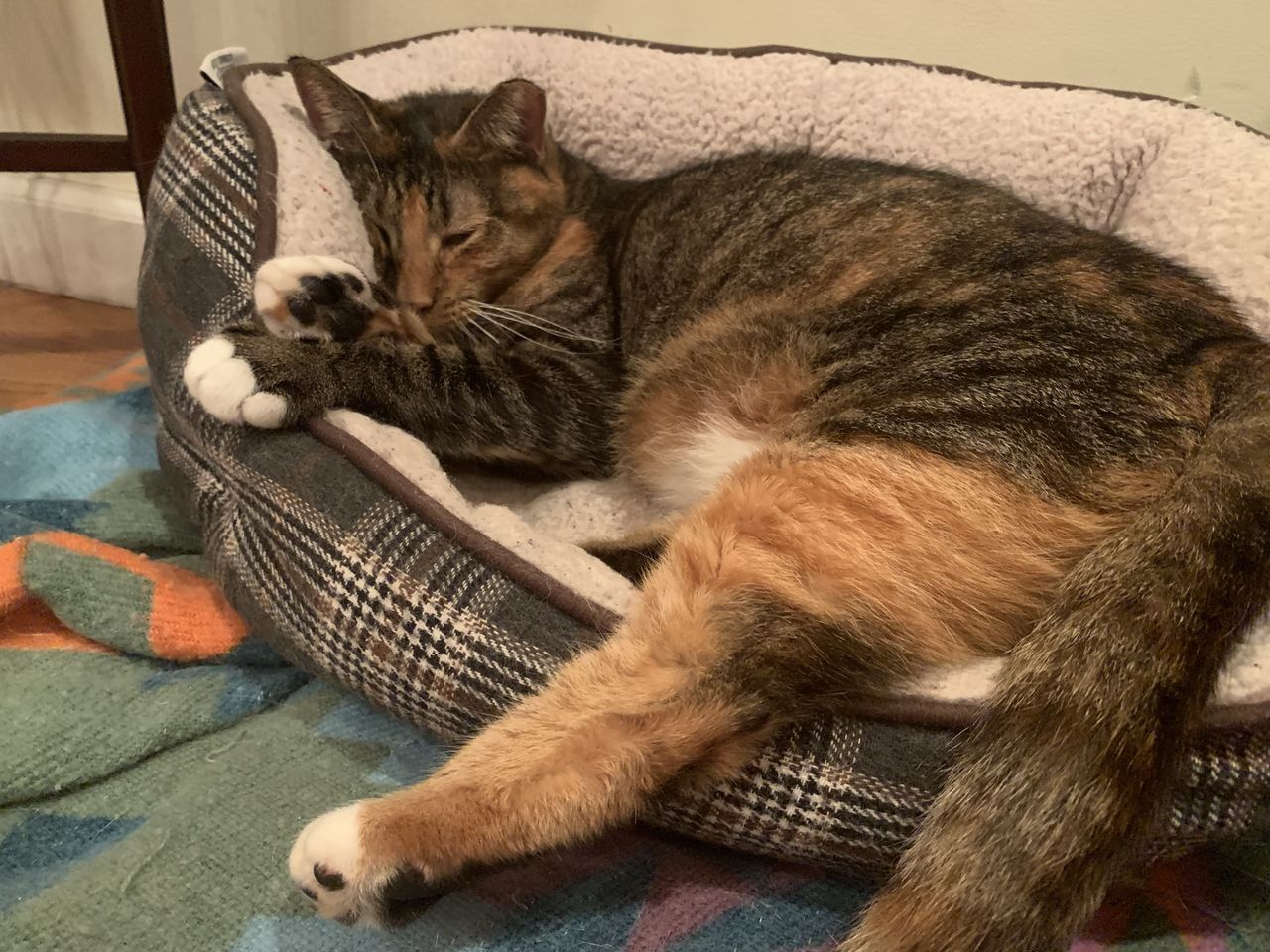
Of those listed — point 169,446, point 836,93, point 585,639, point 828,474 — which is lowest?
point 169,446

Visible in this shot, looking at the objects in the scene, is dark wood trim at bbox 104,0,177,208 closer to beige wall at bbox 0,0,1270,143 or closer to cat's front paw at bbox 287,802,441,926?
beige wall at bbox 0,0,1270,143

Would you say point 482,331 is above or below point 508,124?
below

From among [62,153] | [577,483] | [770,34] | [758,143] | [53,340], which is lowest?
[53,340]

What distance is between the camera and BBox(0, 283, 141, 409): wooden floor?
80.6 inches

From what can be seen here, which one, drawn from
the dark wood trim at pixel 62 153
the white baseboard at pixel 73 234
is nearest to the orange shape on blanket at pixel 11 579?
the dark wood trim at pixel 62 153

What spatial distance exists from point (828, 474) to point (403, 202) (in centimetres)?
86

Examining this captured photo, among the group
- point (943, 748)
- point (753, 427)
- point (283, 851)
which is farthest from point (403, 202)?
point (943, 748)

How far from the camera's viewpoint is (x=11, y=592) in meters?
1.28

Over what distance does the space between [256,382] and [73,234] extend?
1.57 meters

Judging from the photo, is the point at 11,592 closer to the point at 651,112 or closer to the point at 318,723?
the point at 318,723

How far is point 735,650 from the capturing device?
899 mm

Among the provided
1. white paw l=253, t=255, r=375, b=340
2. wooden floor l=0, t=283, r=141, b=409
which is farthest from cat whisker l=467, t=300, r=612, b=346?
wooden floor l=0, t=283, r=141, b=409

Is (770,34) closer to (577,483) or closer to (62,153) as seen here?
(577,483)

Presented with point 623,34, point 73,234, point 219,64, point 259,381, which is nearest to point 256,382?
point 259,381
